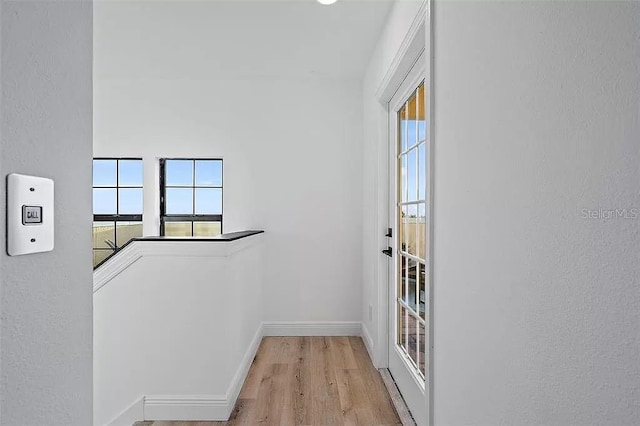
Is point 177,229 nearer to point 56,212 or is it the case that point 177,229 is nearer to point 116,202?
point 116,202

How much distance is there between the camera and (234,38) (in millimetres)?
3102

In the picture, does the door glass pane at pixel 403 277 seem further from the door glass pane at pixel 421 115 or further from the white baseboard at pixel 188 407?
the white baseboard at pixel 188 407

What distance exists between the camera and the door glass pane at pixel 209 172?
159 inches

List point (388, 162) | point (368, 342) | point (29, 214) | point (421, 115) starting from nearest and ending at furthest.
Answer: point (29, 214) < point (421, 115) < point (388, 162) < point (368, 342)

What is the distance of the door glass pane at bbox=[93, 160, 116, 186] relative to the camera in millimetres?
4023

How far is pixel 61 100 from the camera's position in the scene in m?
0.63

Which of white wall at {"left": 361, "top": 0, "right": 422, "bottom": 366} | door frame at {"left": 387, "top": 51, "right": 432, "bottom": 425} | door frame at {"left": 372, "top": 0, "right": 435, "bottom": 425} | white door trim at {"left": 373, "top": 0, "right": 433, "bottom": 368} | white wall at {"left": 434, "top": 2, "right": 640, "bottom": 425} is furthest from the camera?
white door trim at {"left": 373, "top": 0, "right": 433, "bottom": 368}

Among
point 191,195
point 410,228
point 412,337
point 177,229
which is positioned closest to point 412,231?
point 410,228

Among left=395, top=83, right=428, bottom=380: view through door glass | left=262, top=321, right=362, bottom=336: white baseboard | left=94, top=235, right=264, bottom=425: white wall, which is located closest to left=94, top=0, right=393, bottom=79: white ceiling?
left=395, top=83, right=428, bottom=380: view through door glass

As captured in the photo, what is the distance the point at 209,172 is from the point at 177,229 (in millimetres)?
640

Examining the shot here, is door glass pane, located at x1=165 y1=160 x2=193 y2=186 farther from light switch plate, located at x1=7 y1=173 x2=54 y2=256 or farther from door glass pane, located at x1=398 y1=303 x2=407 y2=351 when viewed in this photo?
light switch plate, located at x1=7 y1=173 x2=54 y2=256

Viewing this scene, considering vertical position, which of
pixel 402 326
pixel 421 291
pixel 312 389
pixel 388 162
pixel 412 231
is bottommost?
pixel 312 389

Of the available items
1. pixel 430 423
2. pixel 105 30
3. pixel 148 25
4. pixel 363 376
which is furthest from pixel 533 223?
pixel 105 30

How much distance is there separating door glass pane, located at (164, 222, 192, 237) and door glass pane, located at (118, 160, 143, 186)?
49cm
